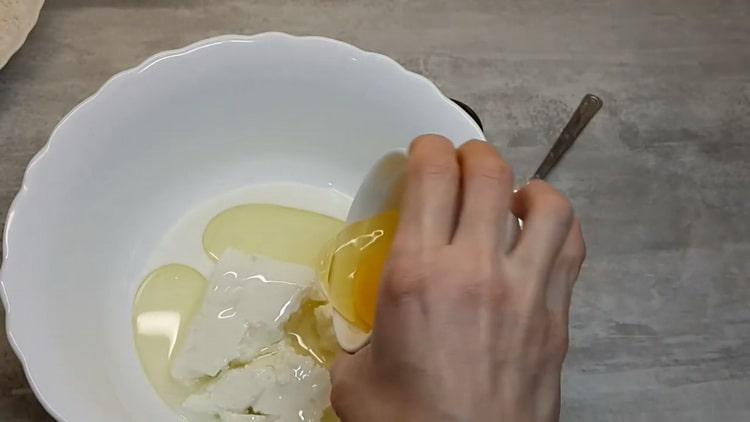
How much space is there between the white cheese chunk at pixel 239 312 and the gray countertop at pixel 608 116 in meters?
0.21

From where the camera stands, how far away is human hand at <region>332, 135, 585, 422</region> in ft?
1.92

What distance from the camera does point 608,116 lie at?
1.20 m

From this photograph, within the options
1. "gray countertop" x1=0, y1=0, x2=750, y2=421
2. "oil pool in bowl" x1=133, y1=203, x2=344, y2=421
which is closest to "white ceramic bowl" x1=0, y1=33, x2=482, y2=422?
"oil pool in bowl" x1=133, y1=203, x2=344, y2=421

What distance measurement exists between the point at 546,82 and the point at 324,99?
362mm

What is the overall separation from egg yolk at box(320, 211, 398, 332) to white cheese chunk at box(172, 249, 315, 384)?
0.16 ft

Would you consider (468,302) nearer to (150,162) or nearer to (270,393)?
(270,393)

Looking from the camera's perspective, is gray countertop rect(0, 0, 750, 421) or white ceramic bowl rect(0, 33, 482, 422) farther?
gray countertop rect(0, 0, 750, 421)

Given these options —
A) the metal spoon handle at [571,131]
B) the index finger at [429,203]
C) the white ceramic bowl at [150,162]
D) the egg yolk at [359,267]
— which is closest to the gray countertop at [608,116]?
the metal spoon handle at [571,131]

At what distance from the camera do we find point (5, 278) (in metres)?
0.77

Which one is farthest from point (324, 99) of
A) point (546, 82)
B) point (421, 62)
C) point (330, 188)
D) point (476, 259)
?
point (476, 259)

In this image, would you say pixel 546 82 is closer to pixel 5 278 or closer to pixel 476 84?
pixel 476 84

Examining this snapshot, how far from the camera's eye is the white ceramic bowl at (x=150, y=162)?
31.4 inches

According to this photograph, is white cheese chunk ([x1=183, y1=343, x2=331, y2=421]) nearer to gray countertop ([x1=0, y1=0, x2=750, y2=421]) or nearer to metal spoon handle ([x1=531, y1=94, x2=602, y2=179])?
gray countertop ([x1=0, y1=0, x2=750, y2=421])

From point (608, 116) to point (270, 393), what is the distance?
0.65 meters
